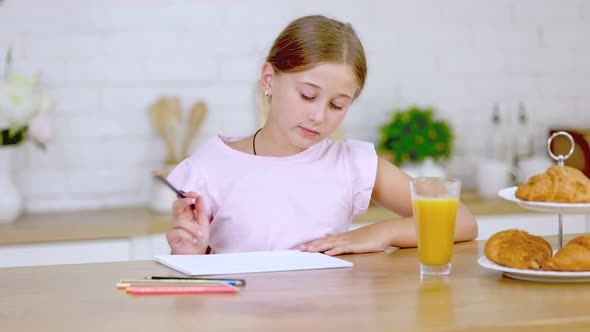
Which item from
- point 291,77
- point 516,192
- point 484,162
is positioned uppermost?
point 291,77

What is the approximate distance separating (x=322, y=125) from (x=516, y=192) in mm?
552

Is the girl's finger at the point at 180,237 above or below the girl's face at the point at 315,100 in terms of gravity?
below

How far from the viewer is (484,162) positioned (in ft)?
12.1

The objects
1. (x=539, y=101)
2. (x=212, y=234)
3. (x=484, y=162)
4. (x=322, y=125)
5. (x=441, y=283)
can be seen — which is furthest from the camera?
(x=539, y=101)

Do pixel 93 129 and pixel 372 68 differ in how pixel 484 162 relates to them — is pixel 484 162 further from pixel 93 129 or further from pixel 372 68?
pixel 93 129

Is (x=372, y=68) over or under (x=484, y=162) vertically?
over

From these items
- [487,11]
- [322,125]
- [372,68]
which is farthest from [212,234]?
[487,11]

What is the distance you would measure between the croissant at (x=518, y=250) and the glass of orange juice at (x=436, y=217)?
0.08 metres

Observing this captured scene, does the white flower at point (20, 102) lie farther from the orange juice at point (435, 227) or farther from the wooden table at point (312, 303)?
the orange juice at point (435, 227)

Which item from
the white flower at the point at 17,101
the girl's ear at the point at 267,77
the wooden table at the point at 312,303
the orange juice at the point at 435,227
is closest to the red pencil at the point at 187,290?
the wooden table at the point at 312,303

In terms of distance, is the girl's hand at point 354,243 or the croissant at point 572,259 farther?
the girl's hand at point 354,243

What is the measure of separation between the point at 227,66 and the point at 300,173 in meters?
1.48

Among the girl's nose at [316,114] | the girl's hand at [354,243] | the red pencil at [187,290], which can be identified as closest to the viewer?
the red pencil at [187,290]

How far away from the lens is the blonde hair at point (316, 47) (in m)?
2.03
